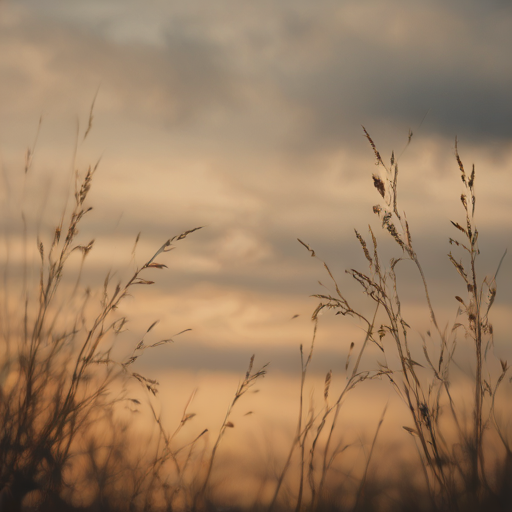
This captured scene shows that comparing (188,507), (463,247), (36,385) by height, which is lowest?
(188,507)

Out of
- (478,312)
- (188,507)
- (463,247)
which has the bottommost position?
(188,507)

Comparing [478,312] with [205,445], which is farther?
[205,445]

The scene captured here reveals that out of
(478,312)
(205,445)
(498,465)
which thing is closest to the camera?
(498,465)

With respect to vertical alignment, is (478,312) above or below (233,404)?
above

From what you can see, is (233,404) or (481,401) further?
(233,404)

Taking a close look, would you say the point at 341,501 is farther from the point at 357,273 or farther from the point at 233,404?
the point at 357,273

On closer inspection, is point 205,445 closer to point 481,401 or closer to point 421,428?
point 421,428

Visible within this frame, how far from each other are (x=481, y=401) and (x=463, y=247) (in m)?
0.50

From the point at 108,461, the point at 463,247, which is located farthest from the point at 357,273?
the point at 108,461

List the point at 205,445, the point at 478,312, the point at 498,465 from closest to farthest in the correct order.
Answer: the point at 498,465, the point at 478,312, the point at 205,445

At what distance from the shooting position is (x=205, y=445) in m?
2.00

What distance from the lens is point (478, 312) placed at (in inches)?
73.4

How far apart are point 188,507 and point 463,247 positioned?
123cm

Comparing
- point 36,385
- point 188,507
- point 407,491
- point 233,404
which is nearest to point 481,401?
point 407,491
